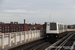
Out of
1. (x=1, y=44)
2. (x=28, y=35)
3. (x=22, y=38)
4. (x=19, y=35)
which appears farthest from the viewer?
(x=28, y=35)

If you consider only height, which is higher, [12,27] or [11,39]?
[11,39]

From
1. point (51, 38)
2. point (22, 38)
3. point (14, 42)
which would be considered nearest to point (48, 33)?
point (51, 38)

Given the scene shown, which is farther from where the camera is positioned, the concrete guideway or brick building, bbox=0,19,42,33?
brick building, bbox=0,19,42,33

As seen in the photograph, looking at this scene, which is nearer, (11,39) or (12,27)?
(11,39)

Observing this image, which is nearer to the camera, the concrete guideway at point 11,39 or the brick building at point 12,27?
the concrete guideway at point 11,39

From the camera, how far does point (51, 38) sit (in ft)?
81.7

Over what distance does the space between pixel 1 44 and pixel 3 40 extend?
0.39 meters

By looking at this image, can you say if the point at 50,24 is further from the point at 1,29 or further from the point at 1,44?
the point at 1,29

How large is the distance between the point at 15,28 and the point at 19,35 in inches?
3168

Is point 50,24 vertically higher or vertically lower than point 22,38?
higher

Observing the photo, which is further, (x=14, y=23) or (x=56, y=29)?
(x=14, y=23)

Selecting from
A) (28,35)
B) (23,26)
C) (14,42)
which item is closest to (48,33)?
(28,35)

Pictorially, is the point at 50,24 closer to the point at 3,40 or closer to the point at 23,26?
the point at 3,40

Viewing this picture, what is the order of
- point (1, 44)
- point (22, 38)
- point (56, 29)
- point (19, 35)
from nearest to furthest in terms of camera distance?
point (1, 44) → point (19, 35) → point (22, 38) → point (56, 29)
